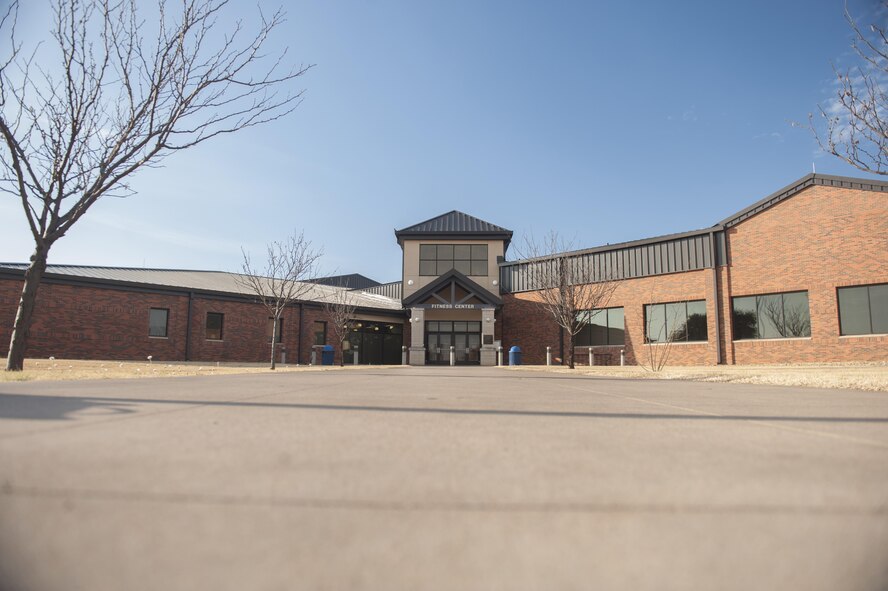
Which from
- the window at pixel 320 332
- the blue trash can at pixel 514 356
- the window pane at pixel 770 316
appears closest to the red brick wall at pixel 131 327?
the window at pixel 320 332

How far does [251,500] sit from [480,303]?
28.6 m

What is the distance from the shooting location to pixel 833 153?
32.1 feet

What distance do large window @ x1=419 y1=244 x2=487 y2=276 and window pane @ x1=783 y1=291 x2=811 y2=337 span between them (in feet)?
53.4

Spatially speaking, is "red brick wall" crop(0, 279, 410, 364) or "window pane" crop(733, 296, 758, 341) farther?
"window pane" crop(733, 296, 758, 341)

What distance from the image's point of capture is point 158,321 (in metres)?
24.7

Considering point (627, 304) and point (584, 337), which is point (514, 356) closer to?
point (584, 337)

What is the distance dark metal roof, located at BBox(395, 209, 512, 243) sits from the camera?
3300 cm

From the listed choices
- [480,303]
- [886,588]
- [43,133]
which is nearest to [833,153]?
[886,588]

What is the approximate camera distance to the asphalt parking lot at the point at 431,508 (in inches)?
49.4

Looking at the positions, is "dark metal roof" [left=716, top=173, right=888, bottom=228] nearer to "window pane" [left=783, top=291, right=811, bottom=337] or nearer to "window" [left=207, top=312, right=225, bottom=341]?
"window pane" [left=783, top=291, right=811, bottom=337]

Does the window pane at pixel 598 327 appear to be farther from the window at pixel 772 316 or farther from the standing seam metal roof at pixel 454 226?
the standing seam metal roof at pixel 454 226

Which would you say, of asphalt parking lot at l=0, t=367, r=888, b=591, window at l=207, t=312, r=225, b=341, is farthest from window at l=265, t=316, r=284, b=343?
asphalt parking lot at l=0, t=367, r=888, b=591

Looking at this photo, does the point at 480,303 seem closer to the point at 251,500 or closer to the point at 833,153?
the point at 833,153

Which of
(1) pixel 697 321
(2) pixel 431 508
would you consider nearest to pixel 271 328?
(1) pixel 697 321
